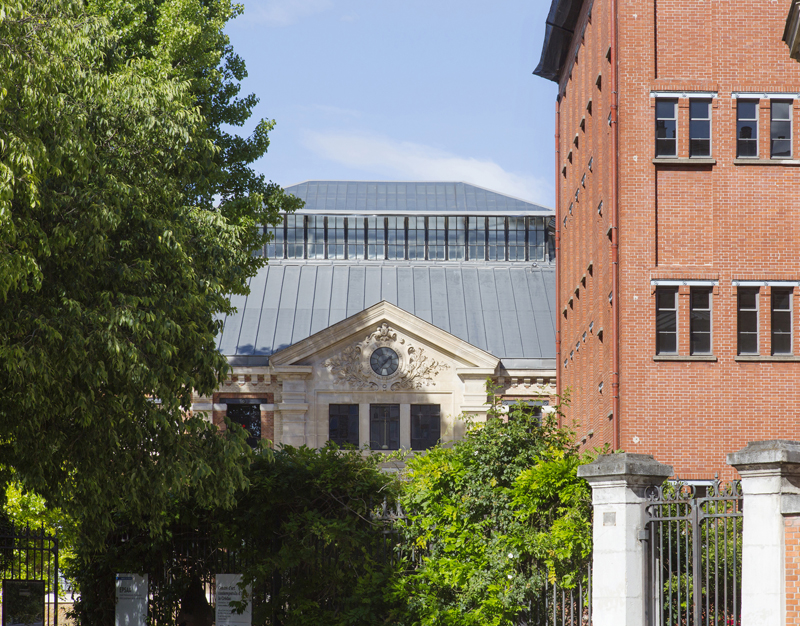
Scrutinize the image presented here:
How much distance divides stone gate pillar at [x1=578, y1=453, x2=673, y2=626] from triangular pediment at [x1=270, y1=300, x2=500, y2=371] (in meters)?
27.8

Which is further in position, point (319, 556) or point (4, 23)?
point (319, 556)

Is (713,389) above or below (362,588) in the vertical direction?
above

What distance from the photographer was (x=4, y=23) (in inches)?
480

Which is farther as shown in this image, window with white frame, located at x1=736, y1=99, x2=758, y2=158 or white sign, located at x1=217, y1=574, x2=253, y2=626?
window with white frame, located at x1=736, y1=99, x2=758, y2=158

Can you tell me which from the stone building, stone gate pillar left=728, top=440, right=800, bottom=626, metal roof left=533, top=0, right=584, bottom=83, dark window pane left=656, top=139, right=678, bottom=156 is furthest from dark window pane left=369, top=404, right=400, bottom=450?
stone gate pillar left=728, top=440, right=800, bottom=626

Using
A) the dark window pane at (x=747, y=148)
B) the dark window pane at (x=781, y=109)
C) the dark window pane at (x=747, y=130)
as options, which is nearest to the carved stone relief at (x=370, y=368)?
the dark window pane at (x=747, y=148)

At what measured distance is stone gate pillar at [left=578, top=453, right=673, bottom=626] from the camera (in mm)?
12648

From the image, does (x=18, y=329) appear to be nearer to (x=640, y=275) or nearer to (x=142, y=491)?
(x=142, y=491)

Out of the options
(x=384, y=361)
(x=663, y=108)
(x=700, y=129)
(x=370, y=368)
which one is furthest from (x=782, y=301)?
(x=370, y=368)

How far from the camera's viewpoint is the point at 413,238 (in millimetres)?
49875

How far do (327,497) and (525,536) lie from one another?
2966 mm

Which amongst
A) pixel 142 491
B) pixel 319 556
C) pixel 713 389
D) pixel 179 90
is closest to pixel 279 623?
pixel 319 556

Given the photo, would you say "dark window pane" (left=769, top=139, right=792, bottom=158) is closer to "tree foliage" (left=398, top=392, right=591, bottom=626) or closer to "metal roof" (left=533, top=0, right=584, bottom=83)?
"metal roof" (left=533, top=0, right=584, bottom=83)

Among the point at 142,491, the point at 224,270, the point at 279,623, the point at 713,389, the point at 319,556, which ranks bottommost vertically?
the point at 279,623
